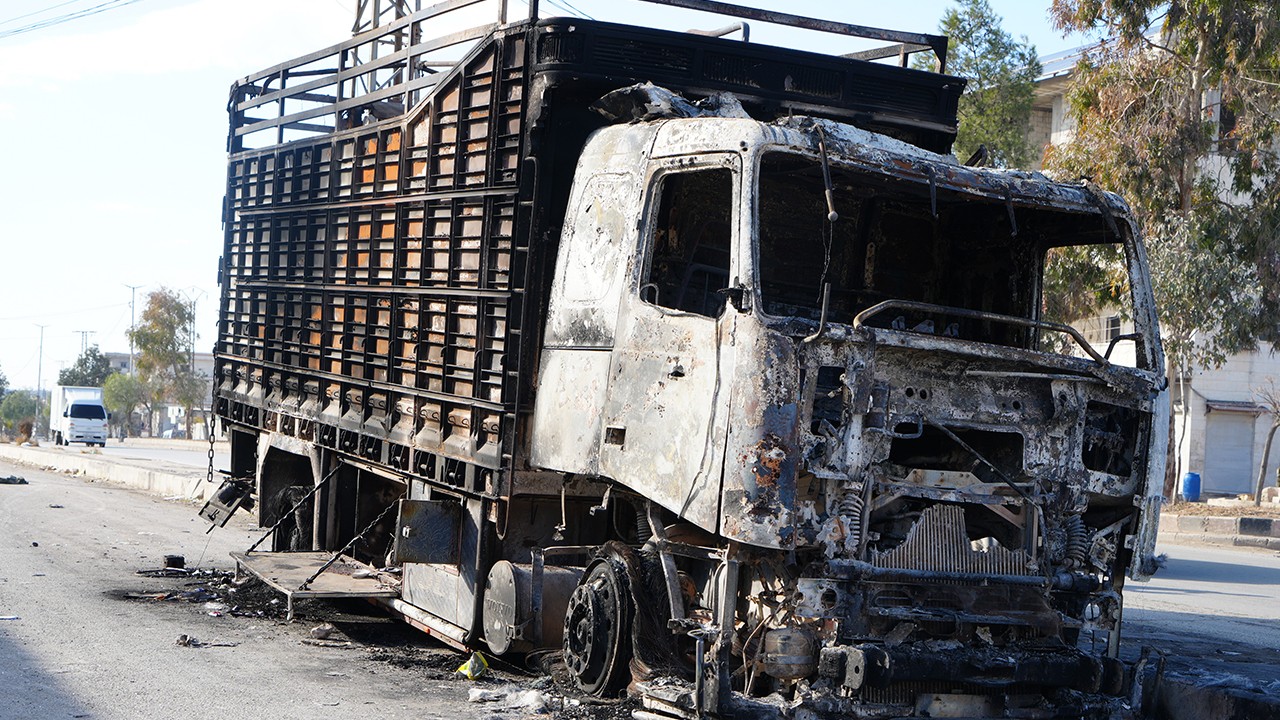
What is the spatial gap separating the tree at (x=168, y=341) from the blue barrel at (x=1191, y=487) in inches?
1921

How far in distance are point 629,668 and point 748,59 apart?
3.62 m

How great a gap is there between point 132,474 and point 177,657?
770 inches

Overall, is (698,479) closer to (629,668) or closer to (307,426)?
(629,668)

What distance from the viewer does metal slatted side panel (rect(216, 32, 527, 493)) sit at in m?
8.08

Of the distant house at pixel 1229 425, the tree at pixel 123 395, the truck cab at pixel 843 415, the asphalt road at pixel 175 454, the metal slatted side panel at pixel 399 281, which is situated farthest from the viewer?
the tree at pixel 123 395

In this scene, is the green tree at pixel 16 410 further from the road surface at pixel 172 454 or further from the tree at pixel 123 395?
the road surface at pixel 172 454

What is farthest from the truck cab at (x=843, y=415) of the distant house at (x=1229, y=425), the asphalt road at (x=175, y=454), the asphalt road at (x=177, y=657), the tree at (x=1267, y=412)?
the distant house at (x=1229, y=425)

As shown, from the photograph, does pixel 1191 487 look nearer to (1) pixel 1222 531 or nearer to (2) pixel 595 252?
(1) pixel 1222 531

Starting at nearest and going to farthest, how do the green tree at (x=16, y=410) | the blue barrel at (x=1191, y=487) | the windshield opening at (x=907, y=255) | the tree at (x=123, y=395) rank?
the windshield opening at (x=907, y=255) → the blue barrel at (x=1191, y=487) → the tree at (x=123, y=395) → the green tree at (x=16, y=410)

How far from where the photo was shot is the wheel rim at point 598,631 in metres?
6.85

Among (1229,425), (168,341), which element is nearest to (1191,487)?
(1229,425)

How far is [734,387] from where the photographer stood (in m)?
5.87

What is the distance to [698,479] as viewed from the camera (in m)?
6.06

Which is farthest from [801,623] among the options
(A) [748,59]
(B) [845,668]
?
(A) [748,59]
